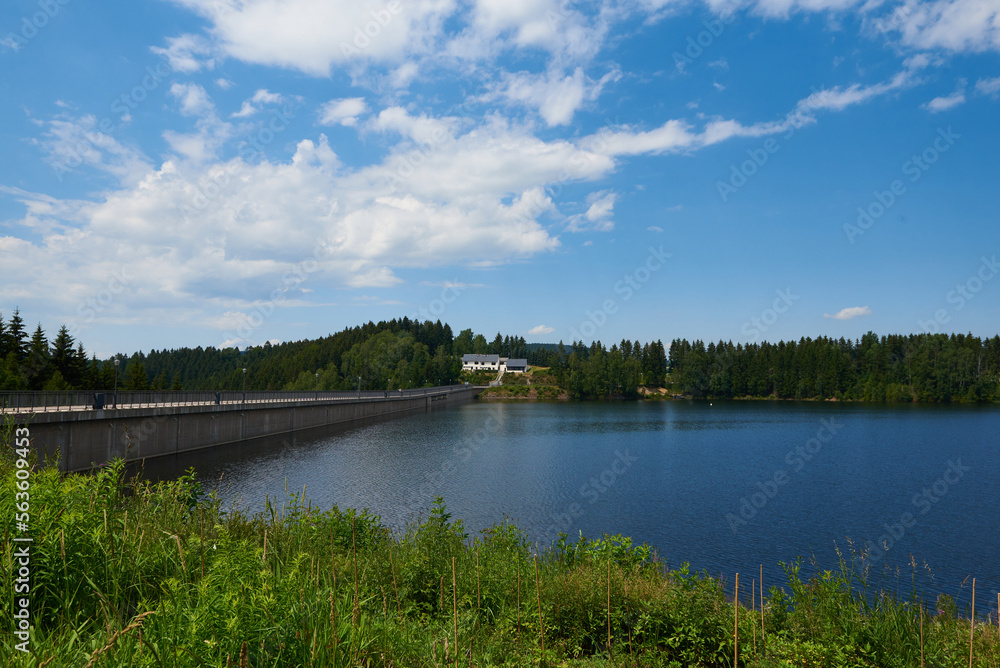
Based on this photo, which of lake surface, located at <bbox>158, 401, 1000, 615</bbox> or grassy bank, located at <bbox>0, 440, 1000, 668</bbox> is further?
lake surface, located at <bbox>158, 401, 1000, 615</bbox>

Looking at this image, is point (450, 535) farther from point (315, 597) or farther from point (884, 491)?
point (884, 491)

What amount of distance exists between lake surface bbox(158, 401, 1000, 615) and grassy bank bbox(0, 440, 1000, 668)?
12.0 meters

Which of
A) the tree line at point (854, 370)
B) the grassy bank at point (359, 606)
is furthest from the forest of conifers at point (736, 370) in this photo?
the grassy bank at point (359, 606)

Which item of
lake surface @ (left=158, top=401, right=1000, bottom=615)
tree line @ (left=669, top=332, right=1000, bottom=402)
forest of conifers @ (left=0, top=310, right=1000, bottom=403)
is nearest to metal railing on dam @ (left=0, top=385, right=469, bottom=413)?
lake surface @ (left=158, top=401, right=1000, bottom=615)

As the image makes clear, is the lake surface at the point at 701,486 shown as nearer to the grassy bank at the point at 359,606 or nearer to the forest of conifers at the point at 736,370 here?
the grassy bank at the point at 359,606

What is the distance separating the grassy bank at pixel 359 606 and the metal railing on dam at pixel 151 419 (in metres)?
6.47

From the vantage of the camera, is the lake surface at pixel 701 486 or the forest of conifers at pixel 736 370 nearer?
the lake surface at pixel 701 486

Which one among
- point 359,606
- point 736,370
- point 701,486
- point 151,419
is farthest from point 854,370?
point 359,606

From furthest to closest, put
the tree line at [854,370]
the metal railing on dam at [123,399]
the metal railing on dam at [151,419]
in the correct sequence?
1. the tree line at [854,370]
2. the metal railing on dam at [123,399]
3. the metal railing on dam at [151,419]

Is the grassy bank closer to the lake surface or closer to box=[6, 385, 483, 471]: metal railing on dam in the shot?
box=[6, 385, 483, 471]: metal railing on dam

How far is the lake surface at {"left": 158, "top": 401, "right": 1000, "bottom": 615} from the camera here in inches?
958

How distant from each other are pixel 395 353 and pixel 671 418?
312 feet

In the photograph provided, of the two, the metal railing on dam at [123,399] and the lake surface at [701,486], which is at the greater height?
the metal railing on dam at [123,399]

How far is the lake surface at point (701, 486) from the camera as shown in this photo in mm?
24328
